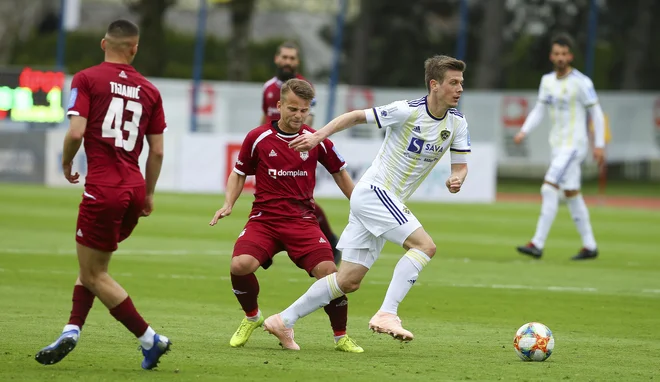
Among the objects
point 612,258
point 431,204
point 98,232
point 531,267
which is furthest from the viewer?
point 431,204

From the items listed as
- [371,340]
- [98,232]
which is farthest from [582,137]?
[98,232]

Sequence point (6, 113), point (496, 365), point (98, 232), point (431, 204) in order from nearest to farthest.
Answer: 1. point (98, 232)
2. point (496, 365)
3. point (431, 204)
4. point (6, 113)

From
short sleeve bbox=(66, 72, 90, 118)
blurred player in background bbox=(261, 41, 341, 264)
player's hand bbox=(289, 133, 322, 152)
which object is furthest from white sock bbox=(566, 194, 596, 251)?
short sleeve bbox=(66, 72, 90, 118)

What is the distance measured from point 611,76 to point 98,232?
135 ft

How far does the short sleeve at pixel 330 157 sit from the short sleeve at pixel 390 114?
445 mm

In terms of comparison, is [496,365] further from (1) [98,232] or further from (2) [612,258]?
(2) [612,258]

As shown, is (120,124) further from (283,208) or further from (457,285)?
(457,285)

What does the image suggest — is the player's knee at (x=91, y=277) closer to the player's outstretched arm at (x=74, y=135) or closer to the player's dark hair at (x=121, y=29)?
the player's outstretched arm at (x=74, y=135)

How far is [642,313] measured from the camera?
34.7ft

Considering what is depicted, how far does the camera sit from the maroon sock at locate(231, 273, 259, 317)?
8.23m

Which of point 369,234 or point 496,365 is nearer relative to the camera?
point 496,365

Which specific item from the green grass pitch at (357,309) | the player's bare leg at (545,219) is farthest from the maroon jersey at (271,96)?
the player's bare leg at (545,219)

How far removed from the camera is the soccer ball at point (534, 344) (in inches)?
305

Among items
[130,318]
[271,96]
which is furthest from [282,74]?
[130,318]
